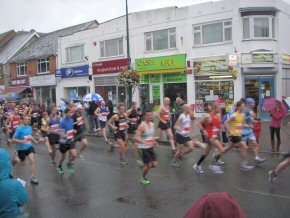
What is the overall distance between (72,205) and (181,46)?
1617cm

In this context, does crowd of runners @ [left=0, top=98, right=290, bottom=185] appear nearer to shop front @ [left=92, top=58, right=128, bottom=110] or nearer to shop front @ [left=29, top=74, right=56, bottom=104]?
shop front @ [left=92, top=58, right=128, bottom=110]

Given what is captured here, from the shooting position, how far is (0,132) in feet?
70.3

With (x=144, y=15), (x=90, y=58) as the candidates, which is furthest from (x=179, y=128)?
(x=90, y=58)

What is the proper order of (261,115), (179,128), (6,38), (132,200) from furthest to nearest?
1. (6,38)
2. (261,115)
3. (179,128)
4. (132,200)

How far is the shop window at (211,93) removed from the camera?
A: 19.9 meters

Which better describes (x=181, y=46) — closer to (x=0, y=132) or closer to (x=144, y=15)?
(x=144, y=15)

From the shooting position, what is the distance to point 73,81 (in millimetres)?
28922

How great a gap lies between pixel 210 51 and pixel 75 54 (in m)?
13.0

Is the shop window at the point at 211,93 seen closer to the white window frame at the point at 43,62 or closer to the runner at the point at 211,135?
the runner at the point at 211,135

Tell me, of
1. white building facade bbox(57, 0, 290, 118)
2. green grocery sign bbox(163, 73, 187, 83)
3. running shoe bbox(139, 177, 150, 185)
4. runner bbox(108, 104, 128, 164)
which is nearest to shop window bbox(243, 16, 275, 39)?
white building facade bbox(57, 0, 290, 118)

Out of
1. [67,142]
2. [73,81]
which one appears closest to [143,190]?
[67,142]

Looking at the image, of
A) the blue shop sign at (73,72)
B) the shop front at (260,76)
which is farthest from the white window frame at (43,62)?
the shop front at (260,76)

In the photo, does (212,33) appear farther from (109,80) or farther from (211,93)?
(109,80)

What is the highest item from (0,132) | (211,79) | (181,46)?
(181,46)
